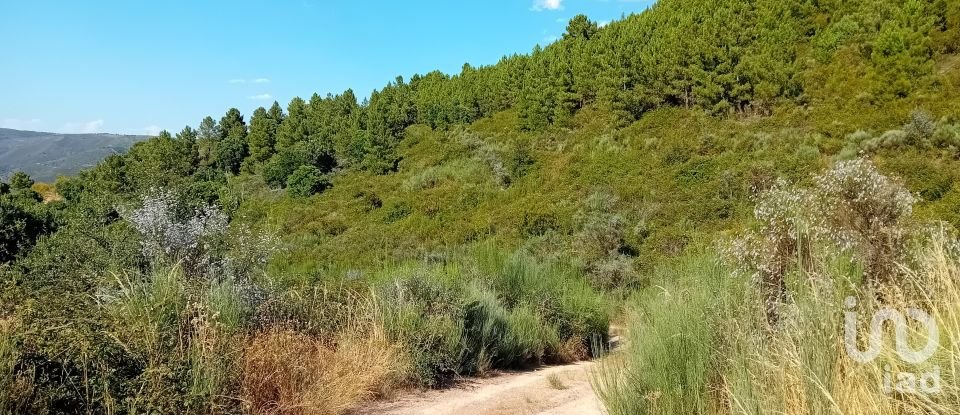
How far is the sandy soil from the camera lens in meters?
5.88

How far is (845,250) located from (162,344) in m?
5.28

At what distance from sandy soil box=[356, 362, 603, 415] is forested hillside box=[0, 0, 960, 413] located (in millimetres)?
303

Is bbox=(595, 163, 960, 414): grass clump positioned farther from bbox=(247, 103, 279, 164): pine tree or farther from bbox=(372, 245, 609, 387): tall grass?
bbox=(247, 103, 279, 164): pine tree

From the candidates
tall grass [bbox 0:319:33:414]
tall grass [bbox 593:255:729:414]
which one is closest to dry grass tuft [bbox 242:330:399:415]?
tall grass [bbox 0:319:33:414]

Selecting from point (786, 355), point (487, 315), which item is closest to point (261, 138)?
point (487, 315)

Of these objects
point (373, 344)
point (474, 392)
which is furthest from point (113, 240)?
point (474, 392)

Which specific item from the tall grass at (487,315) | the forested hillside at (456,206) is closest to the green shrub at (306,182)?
the forested hillside at (456,206)

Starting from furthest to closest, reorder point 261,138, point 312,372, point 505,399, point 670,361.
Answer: point 261,138, point 505,399, point 312,372, point 670,361

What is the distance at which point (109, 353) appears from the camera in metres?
4.03

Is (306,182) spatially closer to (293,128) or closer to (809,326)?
(293,128)

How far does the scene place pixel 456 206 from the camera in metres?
33.5

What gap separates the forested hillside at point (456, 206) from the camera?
4.75 m

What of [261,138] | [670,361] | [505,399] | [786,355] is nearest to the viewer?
[786,355]

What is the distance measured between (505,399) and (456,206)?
2726 cm
